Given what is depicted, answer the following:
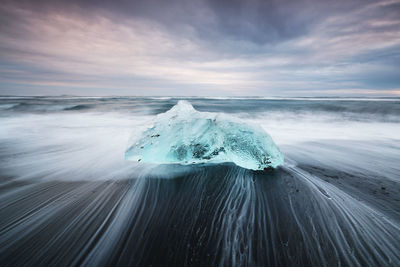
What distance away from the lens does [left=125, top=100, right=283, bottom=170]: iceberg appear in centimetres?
278

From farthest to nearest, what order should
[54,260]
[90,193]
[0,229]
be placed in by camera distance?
1. [90,193]
2. [0,229]
3. [54,260]

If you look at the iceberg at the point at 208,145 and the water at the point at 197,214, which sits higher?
the iceberg at the point at 208,145

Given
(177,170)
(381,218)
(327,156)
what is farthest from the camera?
(327,156)

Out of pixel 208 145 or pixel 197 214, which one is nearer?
pixel 197 214

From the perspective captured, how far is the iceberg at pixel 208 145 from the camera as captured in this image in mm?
2779

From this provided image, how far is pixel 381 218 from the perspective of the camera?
1686 mm

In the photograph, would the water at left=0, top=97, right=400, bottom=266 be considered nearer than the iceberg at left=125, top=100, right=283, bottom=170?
Yes

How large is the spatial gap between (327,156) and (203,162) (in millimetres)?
2624

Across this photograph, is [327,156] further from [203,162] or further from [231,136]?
[203,162]

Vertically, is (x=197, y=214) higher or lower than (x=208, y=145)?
Answer: lower

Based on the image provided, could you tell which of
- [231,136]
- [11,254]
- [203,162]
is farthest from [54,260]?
[231,136]

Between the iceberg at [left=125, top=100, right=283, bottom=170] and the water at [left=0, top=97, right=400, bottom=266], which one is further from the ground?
the iceberg at [left=125, top=100, right=283, bottom=170]

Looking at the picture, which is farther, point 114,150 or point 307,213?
point 114,150

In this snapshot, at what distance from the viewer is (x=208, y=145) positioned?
2.92 metres
